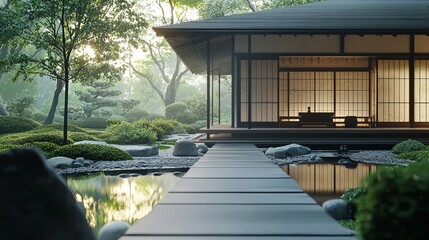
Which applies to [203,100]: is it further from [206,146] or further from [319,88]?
[206,146]

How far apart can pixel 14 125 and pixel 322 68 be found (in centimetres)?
1394

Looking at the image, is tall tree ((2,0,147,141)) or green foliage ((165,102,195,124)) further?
green foliage ((165,102,195,124))

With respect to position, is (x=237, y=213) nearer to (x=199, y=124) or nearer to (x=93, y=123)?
(x=199, y=124)

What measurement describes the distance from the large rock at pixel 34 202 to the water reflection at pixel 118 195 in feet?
10.8

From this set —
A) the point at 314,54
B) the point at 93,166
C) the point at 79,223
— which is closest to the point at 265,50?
the point at 314,54

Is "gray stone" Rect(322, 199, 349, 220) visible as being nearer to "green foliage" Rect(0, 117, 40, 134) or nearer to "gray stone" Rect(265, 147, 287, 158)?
"gray stone" Rect(265, 147, 287, 158)

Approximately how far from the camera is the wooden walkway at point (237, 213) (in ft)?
11.4

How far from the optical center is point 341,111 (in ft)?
58.4

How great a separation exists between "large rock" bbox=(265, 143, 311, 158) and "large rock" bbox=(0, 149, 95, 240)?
30.5ft

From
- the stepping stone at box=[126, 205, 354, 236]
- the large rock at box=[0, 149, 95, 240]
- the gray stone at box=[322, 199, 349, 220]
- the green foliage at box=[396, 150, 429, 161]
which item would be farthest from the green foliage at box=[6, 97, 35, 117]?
the large rock at box=[0, 149, 95, 240]

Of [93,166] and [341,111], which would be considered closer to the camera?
[93,166]

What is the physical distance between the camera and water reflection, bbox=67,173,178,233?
6.43 m

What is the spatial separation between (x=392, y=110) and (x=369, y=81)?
1.64m

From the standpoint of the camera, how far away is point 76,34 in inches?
642
